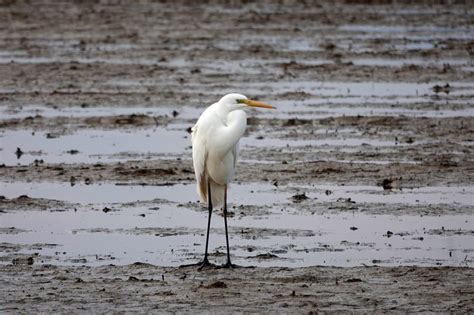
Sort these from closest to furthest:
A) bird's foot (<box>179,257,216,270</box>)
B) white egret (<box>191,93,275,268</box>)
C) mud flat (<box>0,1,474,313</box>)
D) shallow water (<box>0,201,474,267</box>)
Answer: mud flat (<box>0,1,474,313</box>) → bird's foot (<box>179,257,216,270</box>) → white egret (<box>191,93,275,268</box>) → shallow water (<box>0,201,474,267</box>)

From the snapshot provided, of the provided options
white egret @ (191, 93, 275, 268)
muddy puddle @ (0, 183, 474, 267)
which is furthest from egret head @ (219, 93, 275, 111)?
muddy puddle @ (0, 183, 474, 267)

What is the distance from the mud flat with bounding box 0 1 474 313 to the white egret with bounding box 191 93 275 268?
0.78 m

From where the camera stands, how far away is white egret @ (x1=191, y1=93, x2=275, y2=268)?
11.0m

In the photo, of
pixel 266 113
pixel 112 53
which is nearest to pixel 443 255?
pixel 266 113

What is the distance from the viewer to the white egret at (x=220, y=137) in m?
11.0

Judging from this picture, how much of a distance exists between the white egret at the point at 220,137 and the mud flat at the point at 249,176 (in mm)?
776

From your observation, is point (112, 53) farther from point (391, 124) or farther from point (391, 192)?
point (391, 192)

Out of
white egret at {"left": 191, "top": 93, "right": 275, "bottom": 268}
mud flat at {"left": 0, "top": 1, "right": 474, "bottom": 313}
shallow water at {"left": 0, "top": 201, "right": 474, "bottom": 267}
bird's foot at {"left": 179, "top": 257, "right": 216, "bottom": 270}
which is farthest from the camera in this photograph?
shallow water at {"left": 0, "top": 201, "right": 474, "bottom": 267}

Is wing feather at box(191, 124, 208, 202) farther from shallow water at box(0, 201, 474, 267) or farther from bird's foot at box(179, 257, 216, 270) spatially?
bird's foot at box(179, 257, 216, 270)

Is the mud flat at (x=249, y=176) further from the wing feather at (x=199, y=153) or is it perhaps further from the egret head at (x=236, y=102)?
the egret head at (x=236, y=102)

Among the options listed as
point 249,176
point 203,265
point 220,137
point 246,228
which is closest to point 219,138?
point 220,137

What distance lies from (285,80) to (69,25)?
11.9 metres

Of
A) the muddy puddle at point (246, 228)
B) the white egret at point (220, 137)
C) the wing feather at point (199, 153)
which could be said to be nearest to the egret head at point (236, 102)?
the white egret at point (220, 137)

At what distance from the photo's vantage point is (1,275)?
10.4 m
